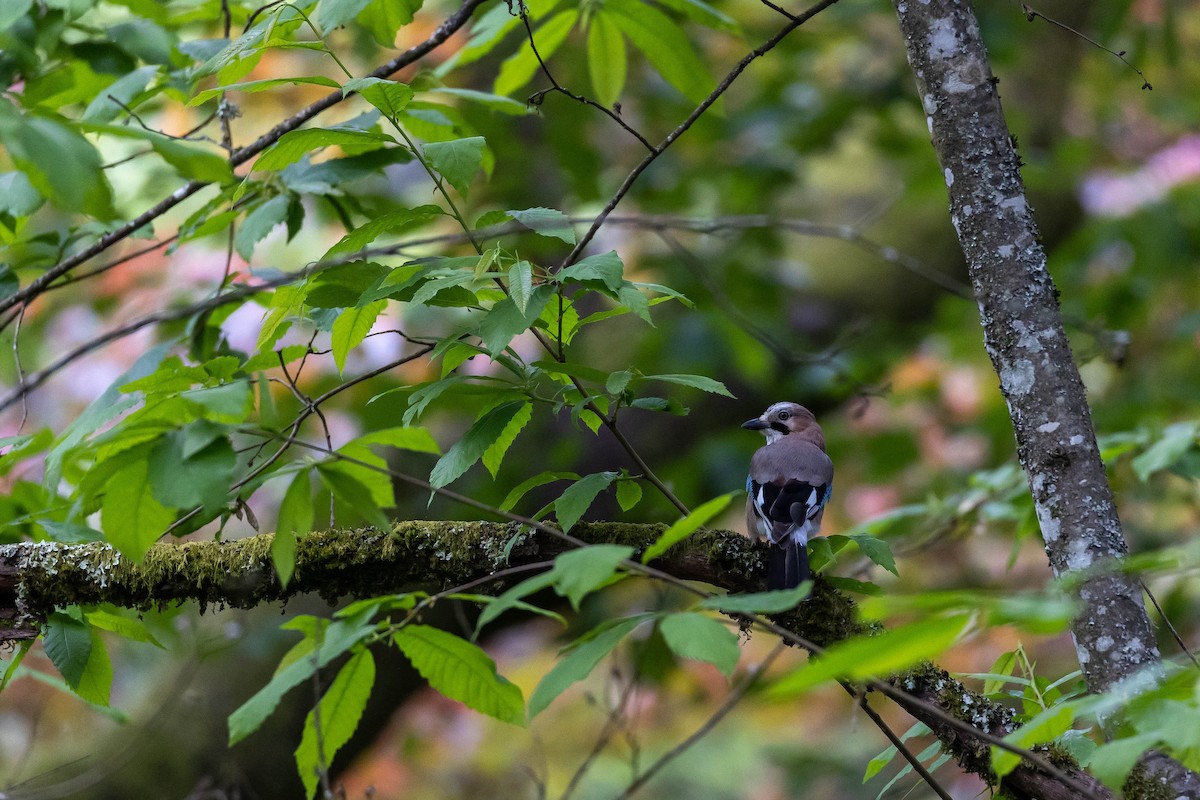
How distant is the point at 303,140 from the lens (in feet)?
7.53

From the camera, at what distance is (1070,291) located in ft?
25.3

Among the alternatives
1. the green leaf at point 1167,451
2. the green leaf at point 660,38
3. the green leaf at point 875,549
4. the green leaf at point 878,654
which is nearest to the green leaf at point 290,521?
the green leaf at point 878,654

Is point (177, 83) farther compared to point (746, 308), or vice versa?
point (746, 308)

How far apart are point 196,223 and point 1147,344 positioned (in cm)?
829

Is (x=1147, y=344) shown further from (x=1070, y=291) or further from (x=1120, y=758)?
(x=1120, y=758)

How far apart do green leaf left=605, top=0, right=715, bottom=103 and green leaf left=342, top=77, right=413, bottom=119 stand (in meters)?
1.18

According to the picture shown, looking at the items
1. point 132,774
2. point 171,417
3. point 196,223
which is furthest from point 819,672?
point 132,774

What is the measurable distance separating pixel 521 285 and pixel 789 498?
164cm

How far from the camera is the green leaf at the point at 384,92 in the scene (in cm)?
215

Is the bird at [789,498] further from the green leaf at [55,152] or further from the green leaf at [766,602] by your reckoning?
the green leaf at [55,152]

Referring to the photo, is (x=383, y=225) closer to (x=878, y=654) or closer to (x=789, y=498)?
(x=878, y=654)

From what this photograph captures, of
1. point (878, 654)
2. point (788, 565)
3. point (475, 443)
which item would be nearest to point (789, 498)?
point (788, 565)

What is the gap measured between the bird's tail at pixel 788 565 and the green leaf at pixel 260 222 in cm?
159

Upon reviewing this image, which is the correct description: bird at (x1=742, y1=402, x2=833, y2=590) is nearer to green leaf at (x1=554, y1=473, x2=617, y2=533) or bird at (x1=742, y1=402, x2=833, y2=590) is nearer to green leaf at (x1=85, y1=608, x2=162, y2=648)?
green leaf at (x1=554, y1=473, x2=617, y2=533)
